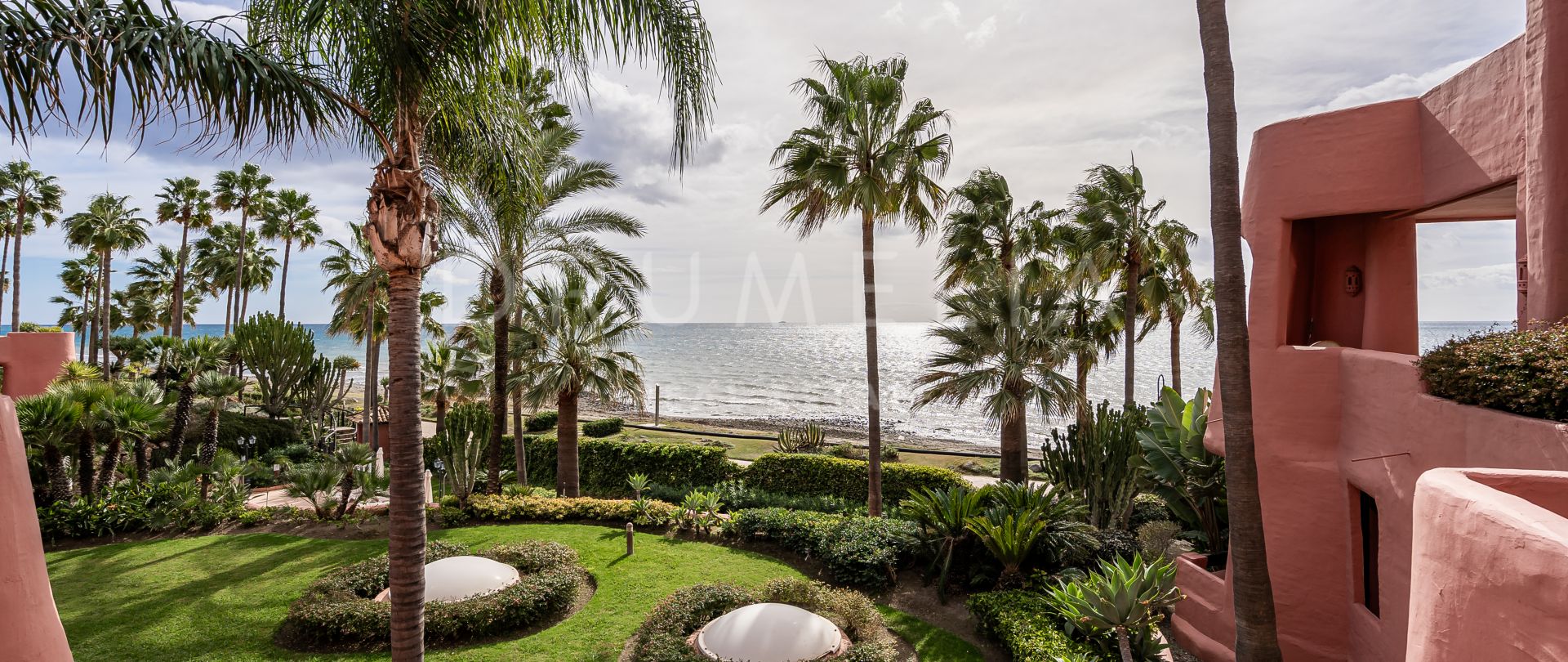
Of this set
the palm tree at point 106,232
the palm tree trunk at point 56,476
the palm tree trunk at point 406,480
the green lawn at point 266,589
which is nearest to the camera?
the palm tree trunk at point 406,480

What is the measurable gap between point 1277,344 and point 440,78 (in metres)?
9.28

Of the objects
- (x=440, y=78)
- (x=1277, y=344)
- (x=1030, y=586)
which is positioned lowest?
(x=1030, y=586)

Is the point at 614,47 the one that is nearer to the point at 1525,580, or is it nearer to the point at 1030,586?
the point at 1525,580

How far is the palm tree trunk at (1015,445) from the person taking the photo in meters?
16.2

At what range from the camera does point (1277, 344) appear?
7.44m

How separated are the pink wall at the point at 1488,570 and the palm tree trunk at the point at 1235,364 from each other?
3253mm

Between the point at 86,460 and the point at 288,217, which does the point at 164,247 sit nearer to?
the point at 288,217

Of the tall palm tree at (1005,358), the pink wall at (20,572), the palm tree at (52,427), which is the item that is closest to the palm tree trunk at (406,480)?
the pink wall at (20,572)

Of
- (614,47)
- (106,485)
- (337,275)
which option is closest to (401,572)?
(614,47)

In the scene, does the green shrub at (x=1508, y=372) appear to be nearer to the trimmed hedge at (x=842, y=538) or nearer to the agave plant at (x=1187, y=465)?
the agave plant at (x=1187, y=465)

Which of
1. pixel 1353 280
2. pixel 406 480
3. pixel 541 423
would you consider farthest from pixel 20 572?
pixel 541 423

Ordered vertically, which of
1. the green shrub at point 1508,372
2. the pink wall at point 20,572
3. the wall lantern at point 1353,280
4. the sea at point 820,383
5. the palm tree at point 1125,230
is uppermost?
the palm tree at point 1125,230

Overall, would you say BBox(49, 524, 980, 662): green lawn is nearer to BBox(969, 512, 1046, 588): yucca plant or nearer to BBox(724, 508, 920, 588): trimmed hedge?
BBox(724, 508, 920, 588): trimmed hedge

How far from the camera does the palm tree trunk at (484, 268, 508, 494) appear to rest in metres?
16.3
